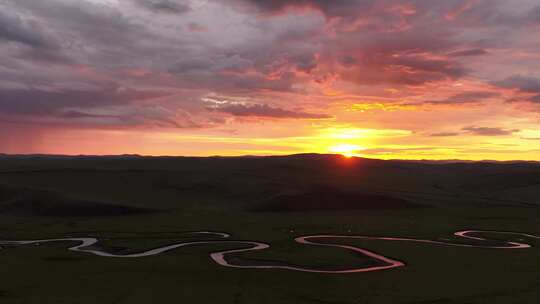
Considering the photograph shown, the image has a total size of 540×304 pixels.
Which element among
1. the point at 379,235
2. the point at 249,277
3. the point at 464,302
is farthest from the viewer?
the point at 379,235

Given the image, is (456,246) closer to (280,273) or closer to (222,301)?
(280,273)

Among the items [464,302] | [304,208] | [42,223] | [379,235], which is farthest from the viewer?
[304,208]

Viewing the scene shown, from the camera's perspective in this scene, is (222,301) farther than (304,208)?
No

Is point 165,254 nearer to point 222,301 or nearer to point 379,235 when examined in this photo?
point 222,301

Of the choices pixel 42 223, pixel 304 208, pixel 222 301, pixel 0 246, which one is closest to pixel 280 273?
pixel 222 301

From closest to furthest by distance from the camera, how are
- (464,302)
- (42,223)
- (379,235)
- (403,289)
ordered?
(464,302), (403,289), (379,235), (42,223)

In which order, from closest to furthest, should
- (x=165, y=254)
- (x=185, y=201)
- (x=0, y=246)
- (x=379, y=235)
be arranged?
(x=165, y=254) < (x=0, y=246) < (x=379, y=235) < (x=185, y=201)

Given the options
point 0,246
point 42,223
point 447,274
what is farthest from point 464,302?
point 42,223

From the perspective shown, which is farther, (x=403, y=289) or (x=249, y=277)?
(x=249, y=277)
